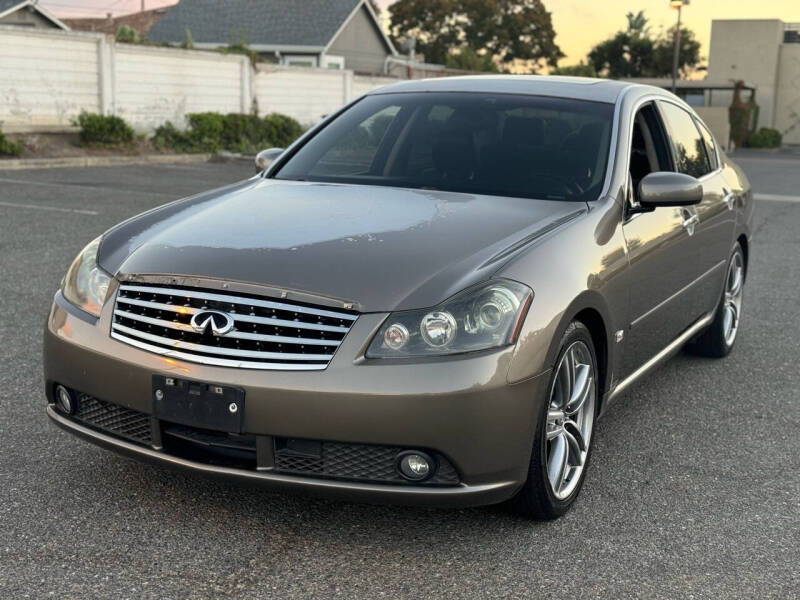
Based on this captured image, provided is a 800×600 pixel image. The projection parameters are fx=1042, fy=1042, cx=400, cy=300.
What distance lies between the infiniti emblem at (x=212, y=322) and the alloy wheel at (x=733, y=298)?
3.79 meters

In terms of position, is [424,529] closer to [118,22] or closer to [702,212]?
[702,212]

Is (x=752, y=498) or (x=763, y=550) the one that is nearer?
(x=763, y=550)

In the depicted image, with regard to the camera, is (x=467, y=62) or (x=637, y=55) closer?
(x=467, y=62)

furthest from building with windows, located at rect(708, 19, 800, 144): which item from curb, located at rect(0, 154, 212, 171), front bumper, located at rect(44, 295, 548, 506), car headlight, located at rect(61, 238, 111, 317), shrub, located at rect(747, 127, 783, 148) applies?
front bumper, located at rect(44, 295, 548, 506)

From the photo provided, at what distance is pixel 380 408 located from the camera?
309 cm

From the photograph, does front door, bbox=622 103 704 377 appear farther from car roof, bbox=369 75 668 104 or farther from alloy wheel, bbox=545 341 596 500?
alloy wheel, bbox=545 341 596 500

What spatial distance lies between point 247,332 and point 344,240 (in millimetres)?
570

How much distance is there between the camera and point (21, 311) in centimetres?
670

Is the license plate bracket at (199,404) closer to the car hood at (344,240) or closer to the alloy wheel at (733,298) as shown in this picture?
the car hood at (344,240)

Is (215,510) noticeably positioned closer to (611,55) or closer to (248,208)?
(248,208)

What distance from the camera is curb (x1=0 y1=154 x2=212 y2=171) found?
58.7 ft

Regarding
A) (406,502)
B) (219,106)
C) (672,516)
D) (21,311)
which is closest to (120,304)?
(406,502)

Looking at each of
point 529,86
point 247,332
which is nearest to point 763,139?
point 529,86

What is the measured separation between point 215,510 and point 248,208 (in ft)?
3.95
